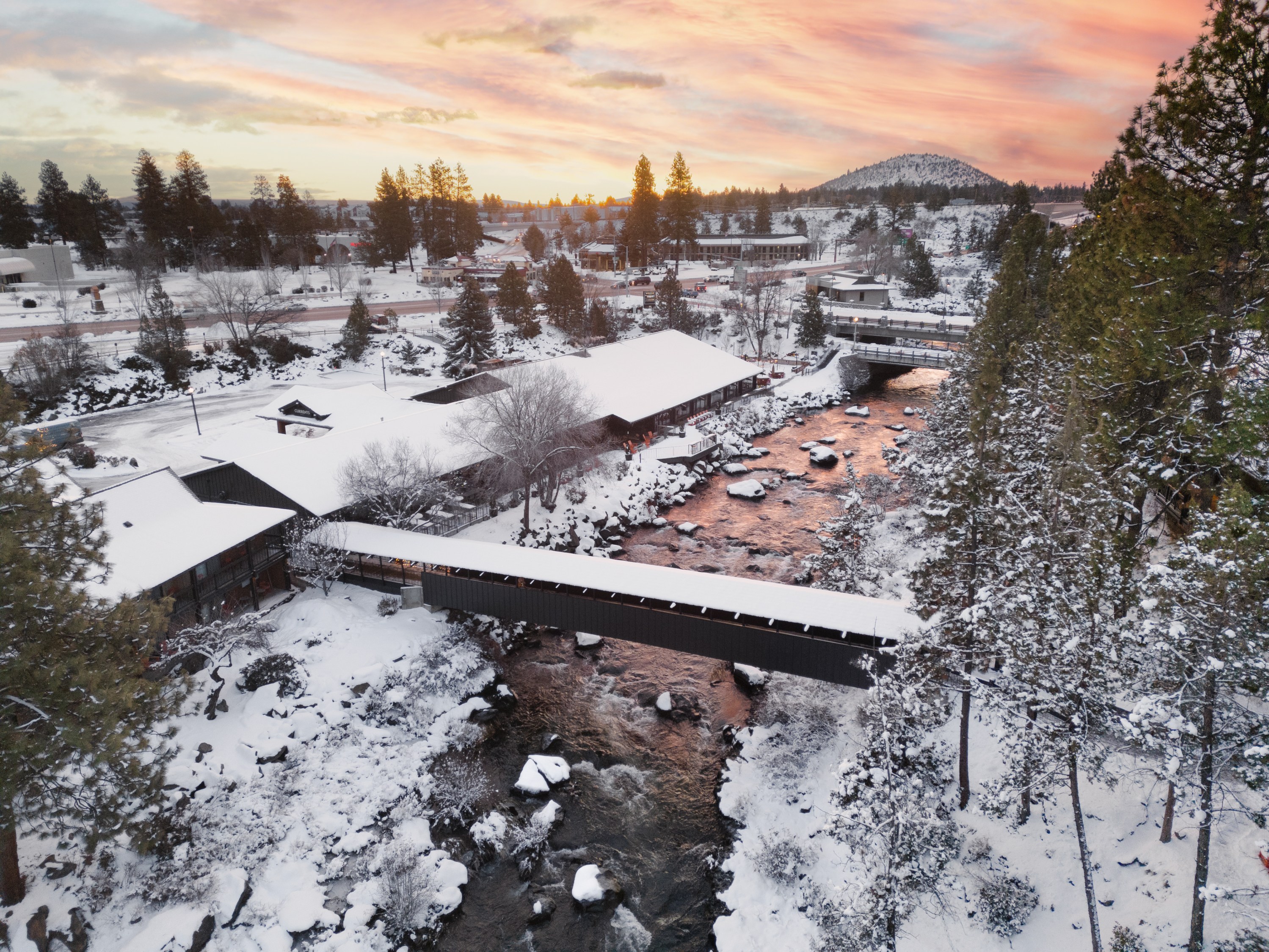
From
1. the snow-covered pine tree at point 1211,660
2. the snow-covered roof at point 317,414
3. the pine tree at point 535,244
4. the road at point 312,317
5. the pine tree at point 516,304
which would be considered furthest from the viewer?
the pine tree at point 535,244

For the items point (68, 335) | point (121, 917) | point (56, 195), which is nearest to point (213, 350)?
point (68, 335)

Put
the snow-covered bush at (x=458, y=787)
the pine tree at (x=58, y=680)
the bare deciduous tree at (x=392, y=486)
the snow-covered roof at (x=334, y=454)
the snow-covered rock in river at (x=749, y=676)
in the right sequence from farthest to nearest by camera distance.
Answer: the bare deciduous tree at (x=392, y=486), the snow-covered roof at (x=334, y=454), the snow-covered rock in river at (x=749, y=676), the snow-covered bush at (x=458, y=787), the pine tree at (x=58, y=680)

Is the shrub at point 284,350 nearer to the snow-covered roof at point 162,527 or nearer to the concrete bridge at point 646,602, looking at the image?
the snow-covered roof at point 162,527

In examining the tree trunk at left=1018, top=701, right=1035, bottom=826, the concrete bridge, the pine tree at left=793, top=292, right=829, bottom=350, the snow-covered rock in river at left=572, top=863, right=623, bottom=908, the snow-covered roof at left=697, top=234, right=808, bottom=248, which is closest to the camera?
the tree trunk at left=1018, top=701, right=1035, bottom=826

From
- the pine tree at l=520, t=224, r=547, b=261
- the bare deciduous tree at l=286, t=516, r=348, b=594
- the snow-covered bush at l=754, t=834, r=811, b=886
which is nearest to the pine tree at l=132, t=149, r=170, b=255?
the pine tree at l=520, t=224, r=547, b=261

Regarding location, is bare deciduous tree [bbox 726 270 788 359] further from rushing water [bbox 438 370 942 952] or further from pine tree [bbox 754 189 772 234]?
pine tree [bbox 754 189 772 234]

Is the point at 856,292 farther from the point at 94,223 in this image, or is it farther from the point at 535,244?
the point at 94,223

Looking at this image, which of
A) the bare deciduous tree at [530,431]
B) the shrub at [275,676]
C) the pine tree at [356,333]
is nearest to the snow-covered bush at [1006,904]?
the shrub at [275,676]
